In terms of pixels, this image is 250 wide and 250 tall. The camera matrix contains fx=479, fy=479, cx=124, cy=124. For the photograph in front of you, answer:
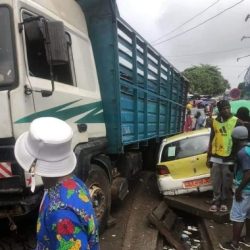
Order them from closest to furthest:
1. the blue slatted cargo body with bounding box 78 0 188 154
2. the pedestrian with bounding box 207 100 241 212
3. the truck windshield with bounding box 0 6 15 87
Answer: the truck windshield with bounding box 0 6 15 87
the blue slatted cargo body with bounding box 78 0 188 154
the pedestrian with bounding box 207 100 241 212

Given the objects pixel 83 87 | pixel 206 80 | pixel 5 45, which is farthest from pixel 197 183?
pixel 206 80

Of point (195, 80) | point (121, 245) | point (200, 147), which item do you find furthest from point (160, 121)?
point (195, 80)

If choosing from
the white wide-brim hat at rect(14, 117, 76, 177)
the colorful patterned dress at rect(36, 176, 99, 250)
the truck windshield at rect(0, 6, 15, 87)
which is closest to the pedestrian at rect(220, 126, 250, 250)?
the truck windshield at rect(0, 6, 15, 87)

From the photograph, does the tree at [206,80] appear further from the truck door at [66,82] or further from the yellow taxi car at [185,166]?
the truck door at [66,82]

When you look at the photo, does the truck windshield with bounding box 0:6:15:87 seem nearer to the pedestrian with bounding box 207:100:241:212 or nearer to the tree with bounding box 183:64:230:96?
the pedestrian with bounding box 207:100:241:212

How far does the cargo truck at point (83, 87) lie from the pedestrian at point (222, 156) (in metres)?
1.20

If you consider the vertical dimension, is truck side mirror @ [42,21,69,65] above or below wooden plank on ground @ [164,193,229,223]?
above

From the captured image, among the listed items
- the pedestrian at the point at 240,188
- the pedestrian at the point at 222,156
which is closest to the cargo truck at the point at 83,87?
the pedestrian at the point at 222,156

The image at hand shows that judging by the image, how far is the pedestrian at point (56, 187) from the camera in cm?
206

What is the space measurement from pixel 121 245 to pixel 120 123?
1.55 meters

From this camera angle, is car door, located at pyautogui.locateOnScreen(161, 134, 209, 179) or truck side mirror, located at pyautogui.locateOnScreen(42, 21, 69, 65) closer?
truck side mirror, located at pyautogui.locateOnScreen(42, 21, 69, 65)

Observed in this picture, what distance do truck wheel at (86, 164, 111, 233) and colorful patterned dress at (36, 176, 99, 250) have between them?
3420 millimetres

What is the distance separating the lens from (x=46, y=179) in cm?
214

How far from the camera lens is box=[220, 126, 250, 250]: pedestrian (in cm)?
515
